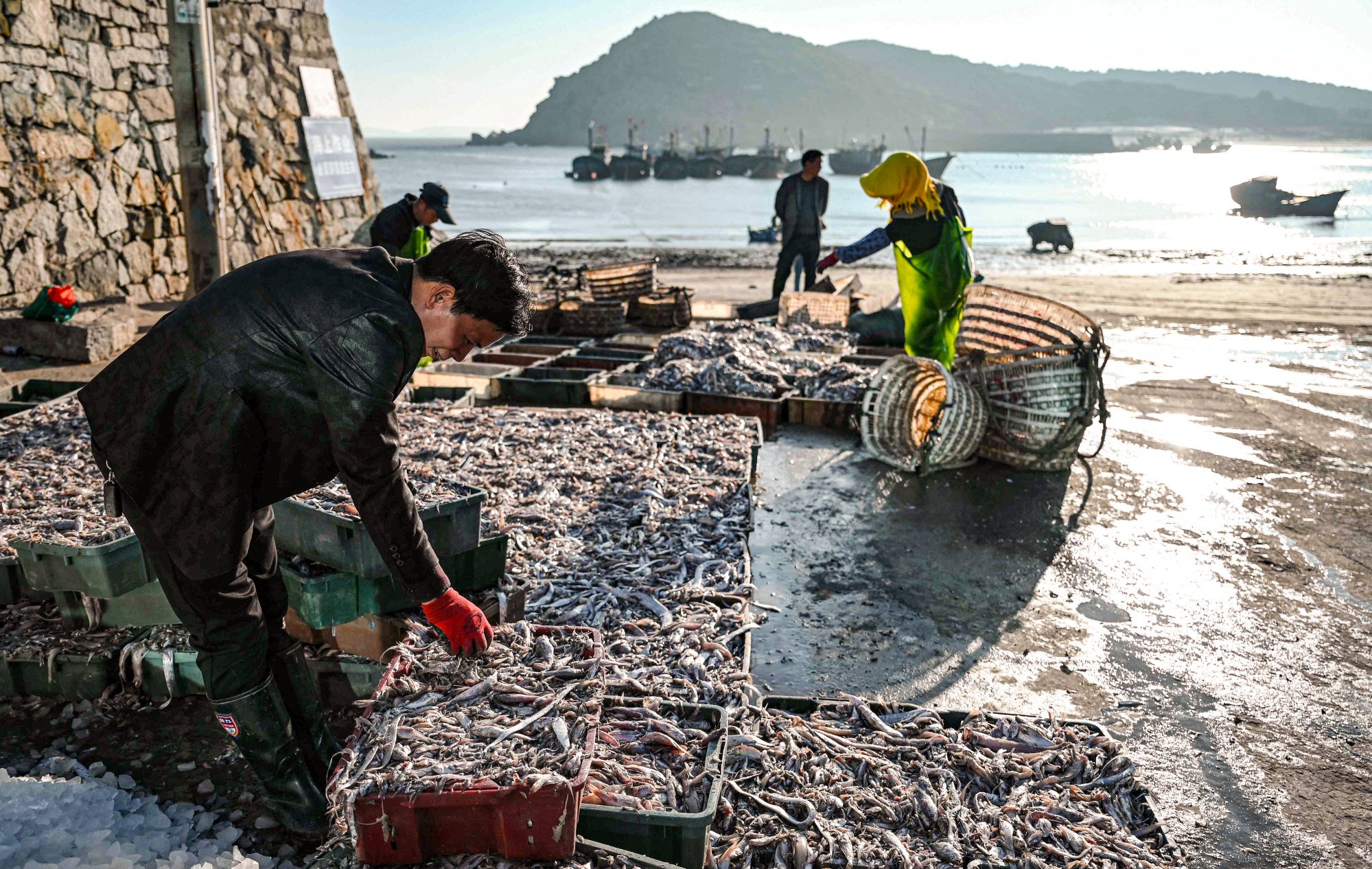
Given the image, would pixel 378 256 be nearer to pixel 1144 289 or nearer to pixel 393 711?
pixel 393 711

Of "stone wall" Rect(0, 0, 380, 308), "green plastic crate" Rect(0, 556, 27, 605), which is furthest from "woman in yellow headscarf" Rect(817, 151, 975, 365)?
"stone wall" Rect(0, 0, 380, 308)

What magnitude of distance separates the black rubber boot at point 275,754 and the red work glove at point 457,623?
0.66m

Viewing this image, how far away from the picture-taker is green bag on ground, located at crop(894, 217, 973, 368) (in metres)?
7.22

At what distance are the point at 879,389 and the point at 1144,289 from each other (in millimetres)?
12794

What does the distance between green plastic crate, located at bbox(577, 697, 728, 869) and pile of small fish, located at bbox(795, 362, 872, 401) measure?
Result: 614cm

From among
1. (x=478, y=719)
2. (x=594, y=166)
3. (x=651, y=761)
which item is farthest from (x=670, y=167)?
(x=478, y=719)

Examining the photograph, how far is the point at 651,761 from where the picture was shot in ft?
9.70

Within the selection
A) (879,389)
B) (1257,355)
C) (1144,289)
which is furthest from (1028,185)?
(879,389)

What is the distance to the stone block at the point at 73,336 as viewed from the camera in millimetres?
9828

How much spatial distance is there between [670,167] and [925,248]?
9850 cm

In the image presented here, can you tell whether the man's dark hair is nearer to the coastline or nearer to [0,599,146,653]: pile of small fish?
[0,599,146,653]: pile of small fish

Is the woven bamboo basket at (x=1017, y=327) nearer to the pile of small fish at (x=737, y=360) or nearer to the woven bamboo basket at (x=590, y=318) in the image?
the pile of small fish at (x=737, y=360)

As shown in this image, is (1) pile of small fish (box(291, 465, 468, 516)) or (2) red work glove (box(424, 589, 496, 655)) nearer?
(2) red work glove (box(424, 589, 496, 655))

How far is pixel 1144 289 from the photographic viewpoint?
697 inches
